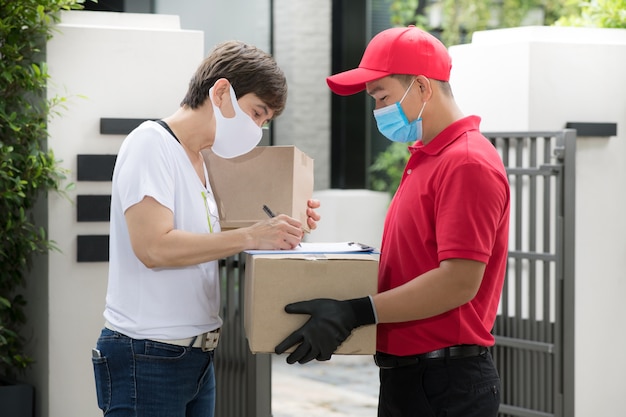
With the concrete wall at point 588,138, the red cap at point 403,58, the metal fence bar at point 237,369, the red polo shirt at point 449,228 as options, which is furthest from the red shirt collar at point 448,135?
the concrete wall at point 588,138

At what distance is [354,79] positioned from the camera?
2068 millimetres

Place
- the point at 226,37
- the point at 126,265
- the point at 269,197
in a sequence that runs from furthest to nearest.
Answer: the point at 226,37 → the point at 269,197 → the point at 126,265

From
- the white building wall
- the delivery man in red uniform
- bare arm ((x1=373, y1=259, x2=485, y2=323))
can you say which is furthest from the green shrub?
the white building wall

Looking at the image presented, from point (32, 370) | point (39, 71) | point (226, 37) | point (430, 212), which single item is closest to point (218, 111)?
point (430, 212)

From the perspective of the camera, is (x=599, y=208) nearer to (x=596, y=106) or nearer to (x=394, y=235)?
(x=596, y=106)

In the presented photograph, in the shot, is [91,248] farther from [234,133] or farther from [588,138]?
[588,138]

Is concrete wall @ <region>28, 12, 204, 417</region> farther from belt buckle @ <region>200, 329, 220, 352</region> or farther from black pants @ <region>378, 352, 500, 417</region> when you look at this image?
black pants @ <region>378, 352, 500, 417</region>

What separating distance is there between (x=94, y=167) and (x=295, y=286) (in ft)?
6.67

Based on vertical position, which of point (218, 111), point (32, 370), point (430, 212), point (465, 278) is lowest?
point (32, 370)

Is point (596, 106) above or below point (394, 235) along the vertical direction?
above

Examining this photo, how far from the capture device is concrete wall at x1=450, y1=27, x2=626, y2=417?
4.28 metres

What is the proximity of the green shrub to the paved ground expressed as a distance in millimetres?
2200

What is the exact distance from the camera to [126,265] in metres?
2.03

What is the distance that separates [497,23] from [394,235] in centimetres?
740
